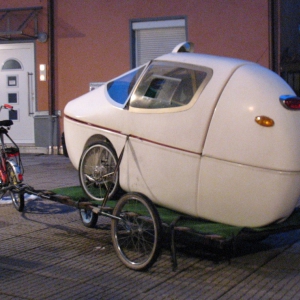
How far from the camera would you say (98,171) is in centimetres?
671

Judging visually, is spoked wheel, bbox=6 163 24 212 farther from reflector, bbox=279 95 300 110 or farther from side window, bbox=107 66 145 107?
reflector, bbox=279 95 300 110

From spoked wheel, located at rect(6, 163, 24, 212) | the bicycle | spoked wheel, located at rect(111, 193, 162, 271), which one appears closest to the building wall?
the bicycle

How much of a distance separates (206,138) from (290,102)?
818 millimetres

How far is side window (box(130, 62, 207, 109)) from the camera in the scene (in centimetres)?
583

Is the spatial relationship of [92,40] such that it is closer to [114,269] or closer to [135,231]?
[135,231]

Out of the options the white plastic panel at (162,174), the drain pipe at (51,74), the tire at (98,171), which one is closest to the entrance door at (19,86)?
the drain pipe at (51,74)

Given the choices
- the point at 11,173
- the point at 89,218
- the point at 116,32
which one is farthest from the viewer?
the point at 116,32

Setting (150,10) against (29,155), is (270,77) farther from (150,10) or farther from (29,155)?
(29,155)

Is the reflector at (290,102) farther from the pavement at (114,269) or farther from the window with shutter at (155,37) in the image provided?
the window with shutter at (155,37)

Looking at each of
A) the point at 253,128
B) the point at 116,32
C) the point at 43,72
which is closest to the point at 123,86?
the point at 253,128

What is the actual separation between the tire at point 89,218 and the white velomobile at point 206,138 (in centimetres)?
80

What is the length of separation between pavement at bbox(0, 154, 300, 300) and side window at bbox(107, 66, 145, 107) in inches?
64.1

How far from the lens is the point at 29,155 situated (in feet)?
51.2

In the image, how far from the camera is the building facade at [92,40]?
13820mm
